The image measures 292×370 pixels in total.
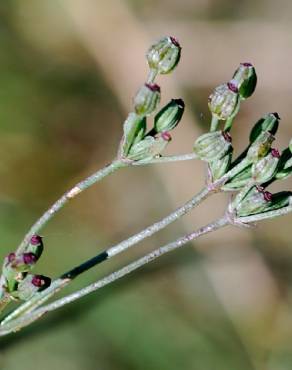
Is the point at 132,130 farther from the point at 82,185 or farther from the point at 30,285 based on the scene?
the point at 30,285

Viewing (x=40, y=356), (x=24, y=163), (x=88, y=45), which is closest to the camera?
(x=40, y=356)

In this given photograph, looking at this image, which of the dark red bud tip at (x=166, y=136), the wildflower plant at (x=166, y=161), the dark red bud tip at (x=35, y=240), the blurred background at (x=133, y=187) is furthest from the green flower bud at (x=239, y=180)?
the blurred background at (x=133, y=187)

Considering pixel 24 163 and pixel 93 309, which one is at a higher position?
pixel 24 163

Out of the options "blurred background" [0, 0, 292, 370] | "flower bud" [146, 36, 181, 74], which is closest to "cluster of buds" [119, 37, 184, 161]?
"flower bud" [146, 36, 181, 74]

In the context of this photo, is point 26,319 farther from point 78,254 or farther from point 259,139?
point 78,254

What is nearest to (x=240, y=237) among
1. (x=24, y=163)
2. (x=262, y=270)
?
(x=262, y=270)

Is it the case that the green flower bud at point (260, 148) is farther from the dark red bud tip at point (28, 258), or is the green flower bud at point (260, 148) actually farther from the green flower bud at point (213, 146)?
the dark red bud tip at point (28, 258)
